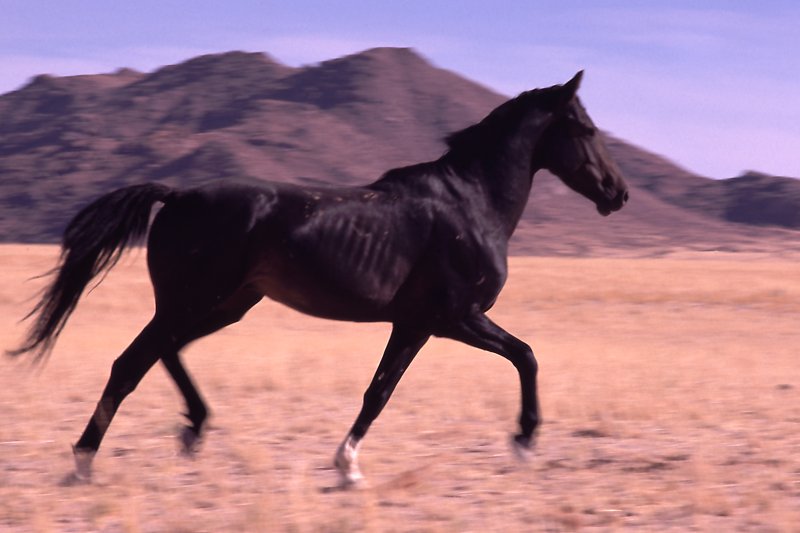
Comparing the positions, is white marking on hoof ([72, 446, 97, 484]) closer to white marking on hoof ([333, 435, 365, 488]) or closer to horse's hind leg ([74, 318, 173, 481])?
horse's hind leg ([74, 318, 173, 481])

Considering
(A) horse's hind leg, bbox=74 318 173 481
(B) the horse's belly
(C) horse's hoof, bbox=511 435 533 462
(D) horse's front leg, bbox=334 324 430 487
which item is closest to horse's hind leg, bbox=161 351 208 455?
(A) horse's hind leg, bbox=74 318 173 481

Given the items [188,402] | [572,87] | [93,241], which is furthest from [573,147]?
[93,241]

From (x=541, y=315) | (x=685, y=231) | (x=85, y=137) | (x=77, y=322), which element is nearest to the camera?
(x=77, y=322)

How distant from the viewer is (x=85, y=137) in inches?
5797

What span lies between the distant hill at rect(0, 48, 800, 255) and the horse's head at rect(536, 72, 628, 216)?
7722 centimetres

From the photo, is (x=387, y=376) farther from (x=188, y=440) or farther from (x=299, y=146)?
(x=299, y=146)

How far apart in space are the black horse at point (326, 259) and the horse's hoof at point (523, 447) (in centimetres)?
1

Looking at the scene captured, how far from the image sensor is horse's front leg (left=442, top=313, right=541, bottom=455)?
664 centimetres

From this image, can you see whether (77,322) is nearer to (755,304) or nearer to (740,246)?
(755,304)

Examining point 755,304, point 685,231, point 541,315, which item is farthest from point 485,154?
point 685,231

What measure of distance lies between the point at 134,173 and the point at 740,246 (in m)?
64.7

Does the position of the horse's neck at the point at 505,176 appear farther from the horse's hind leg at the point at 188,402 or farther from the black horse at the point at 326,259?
the horse's hind leg at the point at 188,402

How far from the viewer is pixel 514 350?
6773mm

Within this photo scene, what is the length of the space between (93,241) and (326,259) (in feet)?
4.72
